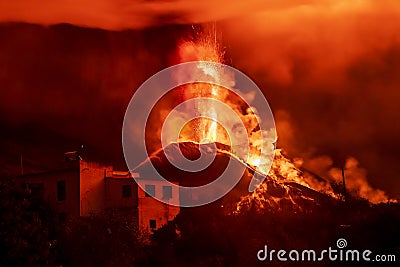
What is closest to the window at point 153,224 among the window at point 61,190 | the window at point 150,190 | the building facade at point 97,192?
the building facade at point 97,192

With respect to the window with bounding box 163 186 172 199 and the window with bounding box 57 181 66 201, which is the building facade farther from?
the window with bounding box 163 186 172 199

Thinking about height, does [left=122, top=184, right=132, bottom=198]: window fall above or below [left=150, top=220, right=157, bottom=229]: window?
above

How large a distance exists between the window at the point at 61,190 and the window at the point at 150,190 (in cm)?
935

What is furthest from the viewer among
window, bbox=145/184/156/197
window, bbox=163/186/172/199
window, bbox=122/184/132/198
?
window, bbox=163/186/172/199

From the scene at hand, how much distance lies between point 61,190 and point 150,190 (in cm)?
1000

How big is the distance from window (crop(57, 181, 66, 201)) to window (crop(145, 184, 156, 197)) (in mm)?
9349

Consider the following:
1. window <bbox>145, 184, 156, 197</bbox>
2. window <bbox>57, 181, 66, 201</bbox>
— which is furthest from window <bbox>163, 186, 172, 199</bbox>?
window <bbox>57, 181, 66, 201</bbox>

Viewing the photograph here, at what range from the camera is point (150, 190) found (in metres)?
103

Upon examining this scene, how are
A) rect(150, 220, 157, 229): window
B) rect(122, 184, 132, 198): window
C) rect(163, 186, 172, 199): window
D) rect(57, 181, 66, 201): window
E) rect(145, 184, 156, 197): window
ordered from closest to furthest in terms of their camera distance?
rect(150, 220, 157, 229): window → rect(145, 184, 156, 197): window → rect(57, 181, 66, 201): window → rect(122, 184, 132, 198): window → rect(163, 186, 172, 199): window

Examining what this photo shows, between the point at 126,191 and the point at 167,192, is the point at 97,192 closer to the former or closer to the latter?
the point at 126,191

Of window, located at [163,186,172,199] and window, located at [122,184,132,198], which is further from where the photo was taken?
window, located at [163,186,172,199]

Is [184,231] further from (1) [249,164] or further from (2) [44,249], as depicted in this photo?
(1) [249,164]

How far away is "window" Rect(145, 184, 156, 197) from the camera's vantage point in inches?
4011

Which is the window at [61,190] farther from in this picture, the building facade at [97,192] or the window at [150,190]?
the window at [150,190]
